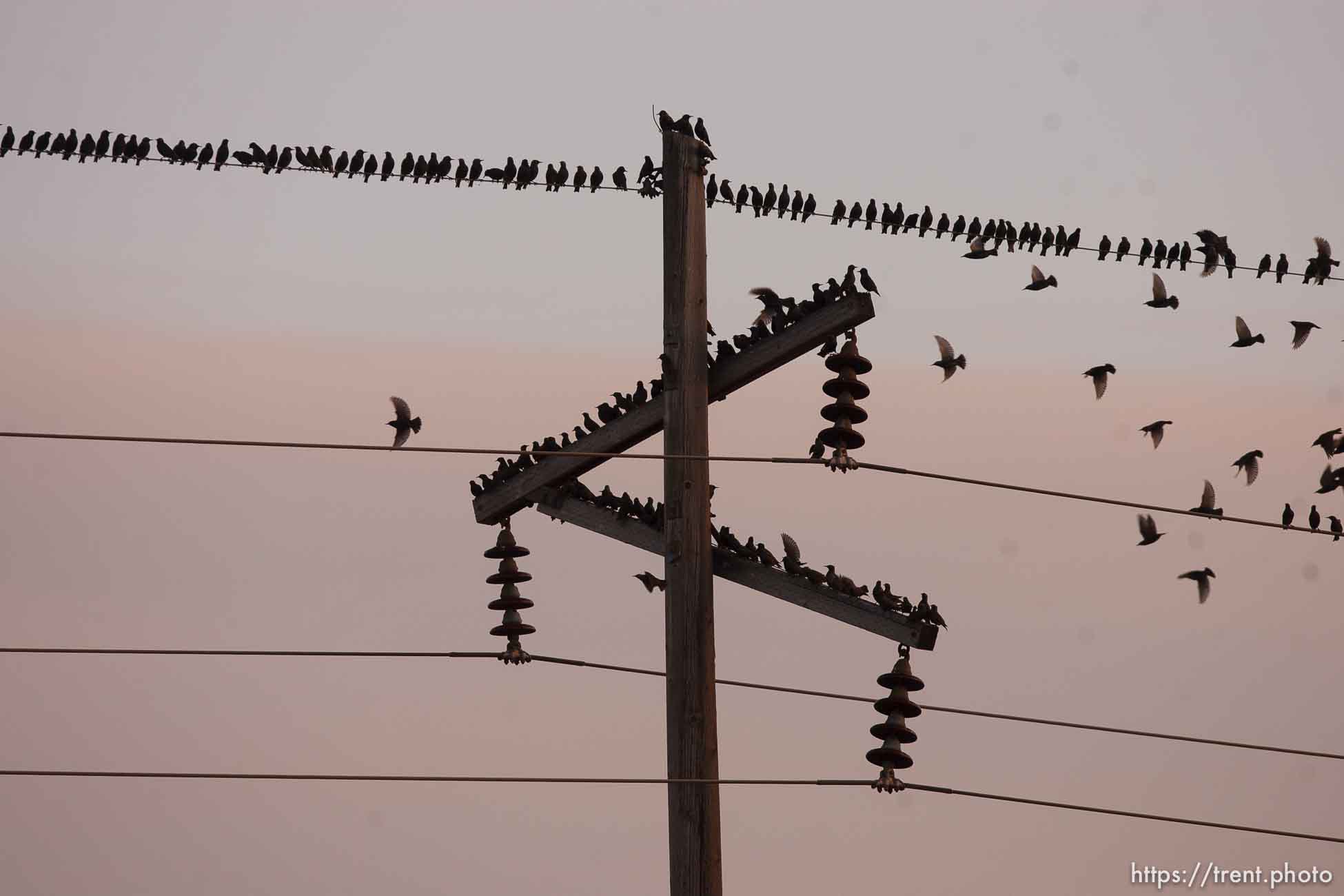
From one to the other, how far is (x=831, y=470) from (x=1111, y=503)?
1392 mm

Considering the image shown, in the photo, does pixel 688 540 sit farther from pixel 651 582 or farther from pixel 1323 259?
pixel 1323 259

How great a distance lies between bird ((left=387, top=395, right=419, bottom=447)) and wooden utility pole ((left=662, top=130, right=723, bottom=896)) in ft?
4.89

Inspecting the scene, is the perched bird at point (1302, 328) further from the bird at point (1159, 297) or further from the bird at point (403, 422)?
the bird at point (403, 422)

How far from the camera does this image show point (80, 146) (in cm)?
973

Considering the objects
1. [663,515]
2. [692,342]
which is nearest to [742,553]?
[663,515]

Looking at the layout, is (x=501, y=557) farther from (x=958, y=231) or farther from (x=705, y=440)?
(x=958, y=231)

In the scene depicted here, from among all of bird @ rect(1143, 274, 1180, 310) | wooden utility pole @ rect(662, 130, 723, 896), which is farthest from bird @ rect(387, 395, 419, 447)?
bird @ rect(1143, 274, 1180, 310)

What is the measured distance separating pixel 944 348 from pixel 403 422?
3.00 meters

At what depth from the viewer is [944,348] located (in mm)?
10203

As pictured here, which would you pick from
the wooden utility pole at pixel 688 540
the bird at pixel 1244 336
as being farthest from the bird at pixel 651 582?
the bird at pixel 1244 336

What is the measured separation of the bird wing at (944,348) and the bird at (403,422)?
2894 mm

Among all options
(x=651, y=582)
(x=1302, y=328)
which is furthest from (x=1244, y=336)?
(x=651, y=582)

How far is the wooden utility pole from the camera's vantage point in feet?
29.1

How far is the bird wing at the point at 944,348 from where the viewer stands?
1020 cm
